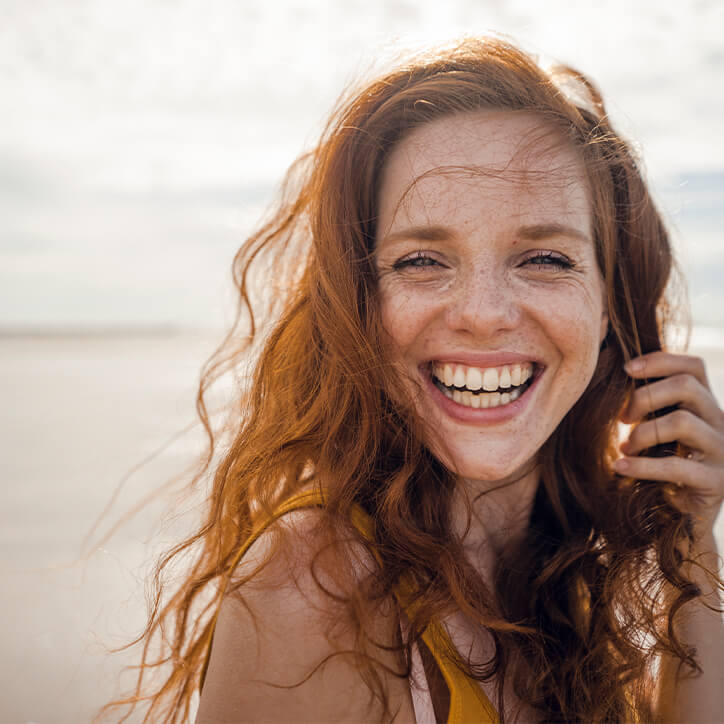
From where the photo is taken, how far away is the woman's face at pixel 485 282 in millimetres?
1800

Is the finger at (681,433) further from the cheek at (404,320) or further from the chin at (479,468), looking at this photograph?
the cheek at (404,320)

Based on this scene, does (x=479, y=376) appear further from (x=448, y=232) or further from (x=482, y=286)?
(x=448, y=232)

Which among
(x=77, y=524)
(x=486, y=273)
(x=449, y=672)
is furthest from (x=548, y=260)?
(x=77, y=524)

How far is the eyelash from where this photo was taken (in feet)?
6.10

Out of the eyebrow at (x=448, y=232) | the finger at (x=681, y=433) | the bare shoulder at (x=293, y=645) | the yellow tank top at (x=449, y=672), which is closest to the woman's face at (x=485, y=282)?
the eyebrow at (x=448, y=232)

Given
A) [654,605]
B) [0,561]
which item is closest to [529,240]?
[654,605]

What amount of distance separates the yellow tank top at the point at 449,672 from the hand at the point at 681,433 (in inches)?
38.9

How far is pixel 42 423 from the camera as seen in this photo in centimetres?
819

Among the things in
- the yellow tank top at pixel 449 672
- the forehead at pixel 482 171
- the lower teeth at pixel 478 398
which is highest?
the forehead at pixel 482 171

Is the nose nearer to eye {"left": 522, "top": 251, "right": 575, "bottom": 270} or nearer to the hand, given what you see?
eye {"left": 522, "top": 251, "right": 575, "bottom": 270}

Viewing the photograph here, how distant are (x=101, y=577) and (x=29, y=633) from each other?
630 millimetres

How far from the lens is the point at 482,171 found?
180cm

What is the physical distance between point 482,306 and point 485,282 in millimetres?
69

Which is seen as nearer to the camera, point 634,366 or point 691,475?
point 691,475
